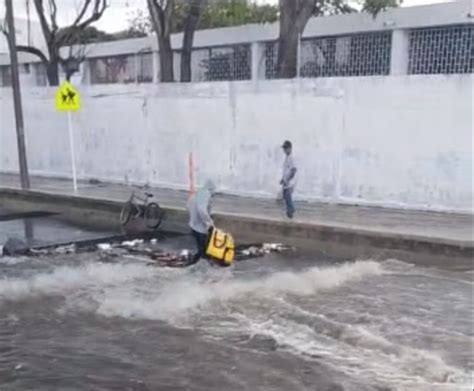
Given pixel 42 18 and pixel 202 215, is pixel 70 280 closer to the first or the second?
pixel 202 215

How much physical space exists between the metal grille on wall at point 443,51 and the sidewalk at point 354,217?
3538 millimetres

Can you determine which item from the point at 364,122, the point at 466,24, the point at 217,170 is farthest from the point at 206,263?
the point at 466,24

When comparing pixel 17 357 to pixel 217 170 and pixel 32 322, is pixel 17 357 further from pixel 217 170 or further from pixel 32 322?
pixel 217 170

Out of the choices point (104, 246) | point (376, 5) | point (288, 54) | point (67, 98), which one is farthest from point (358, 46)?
point (104, 246)

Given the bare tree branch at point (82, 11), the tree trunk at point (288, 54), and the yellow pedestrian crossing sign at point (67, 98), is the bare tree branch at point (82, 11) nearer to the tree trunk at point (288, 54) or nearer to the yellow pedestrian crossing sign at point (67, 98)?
the yellow pedestrian crossing sign at point (67, 98)

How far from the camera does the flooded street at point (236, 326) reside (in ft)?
20.8

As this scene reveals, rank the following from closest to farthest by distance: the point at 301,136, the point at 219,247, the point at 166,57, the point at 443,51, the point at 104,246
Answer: the point at 219,247 < the point at 104,246 < the point at 443,51 < the point at 301,136 < the point at 166,57

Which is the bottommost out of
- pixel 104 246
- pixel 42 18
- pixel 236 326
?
pixel 104 246

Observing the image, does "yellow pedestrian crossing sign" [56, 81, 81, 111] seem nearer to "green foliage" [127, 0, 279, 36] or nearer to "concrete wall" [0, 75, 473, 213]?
"concrete wall" [0, 75, 473, 213]

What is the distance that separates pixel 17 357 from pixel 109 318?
58.4 inches

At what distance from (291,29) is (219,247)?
28.5 feet

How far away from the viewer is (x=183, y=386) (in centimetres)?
610

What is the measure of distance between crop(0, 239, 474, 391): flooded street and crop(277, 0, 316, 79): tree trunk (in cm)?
745

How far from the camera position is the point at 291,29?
A: 55.8ft
